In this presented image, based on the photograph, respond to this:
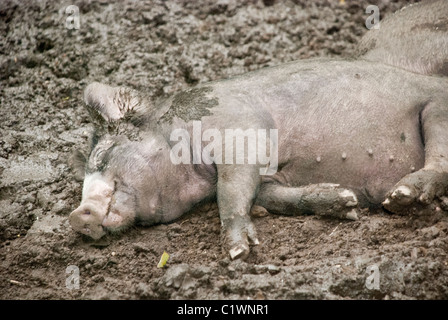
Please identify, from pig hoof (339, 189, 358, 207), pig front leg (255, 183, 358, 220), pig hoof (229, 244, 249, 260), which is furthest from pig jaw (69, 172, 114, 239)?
pig hoof (339, 189, 358, 207)

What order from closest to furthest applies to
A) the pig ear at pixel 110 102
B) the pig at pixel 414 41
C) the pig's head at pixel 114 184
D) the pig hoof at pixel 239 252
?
the pig hoof at pixel 239 252 < the pig's head at pixel 114 184 < the pig ear at pixel 110 102 < the pig at pixel 414 41

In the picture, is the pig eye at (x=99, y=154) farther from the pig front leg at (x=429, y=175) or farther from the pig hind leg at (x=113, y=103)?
the pig front leg at (x=429, y=175)

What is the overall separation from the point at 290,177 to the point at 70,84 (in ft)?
7.30

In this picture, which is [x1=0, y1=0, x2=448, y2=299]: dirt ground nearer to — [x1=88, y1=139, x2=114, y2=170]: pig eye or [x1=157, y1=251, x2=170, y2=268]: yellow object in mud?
[x1=157, y1=251, x2=170, y2=268]: yellow object in mud

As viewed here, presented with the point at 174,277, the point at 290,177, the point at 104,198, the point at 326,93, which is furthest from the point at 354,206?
the point at 104,198

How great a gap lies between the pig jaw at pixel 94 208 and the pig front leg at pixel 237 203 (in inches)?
24.2

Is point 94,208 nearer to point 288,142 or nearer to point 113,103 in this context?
point 113,103

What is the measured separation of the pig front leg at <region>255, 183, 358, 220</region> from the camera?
3160 mm

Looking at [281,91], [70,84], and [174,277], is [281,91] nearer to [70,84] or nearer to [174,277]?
[174,277]

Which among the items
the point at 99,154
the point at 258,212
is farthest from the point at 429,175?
the point at 99,154

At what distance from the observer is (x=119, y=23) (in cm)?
511

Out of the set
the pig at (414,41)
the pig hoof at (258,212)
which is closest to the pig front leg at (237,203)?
the pig hoof at (258,212)

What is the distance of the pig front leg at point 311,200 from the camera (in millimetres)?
3160

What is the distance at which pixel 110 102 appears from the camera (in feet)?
11.6
